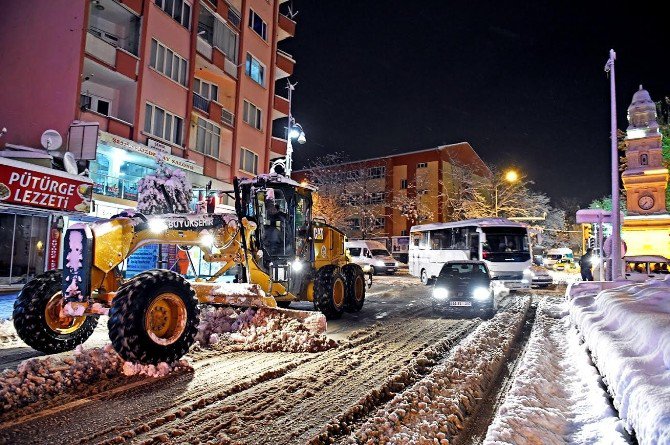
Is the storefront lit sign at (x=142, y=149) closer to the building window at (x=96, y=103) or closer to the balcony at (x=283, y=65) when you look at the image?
the building window at (x=96, y=103)

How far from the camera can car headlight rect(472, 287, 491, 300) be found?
12609 millimetres

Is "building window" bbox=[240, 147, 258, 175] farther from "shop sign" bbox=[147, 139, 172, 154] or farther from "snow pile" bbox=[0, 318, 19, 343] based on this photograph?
"snow pile" bbox=[0, 318, 19, 343]

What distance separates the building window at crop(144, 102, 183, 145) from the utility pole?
64.6 feet

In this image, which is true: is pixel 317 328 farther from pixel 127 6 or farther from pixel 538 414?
pixel 127 6

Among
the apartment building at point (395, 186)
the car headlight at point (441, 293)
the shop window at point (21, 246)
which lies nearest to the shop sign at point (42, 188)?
the shop window at point (21, 246)

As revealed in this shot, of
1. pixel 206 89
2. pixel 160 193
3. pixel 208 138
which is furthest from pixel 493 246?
pixel 206 89

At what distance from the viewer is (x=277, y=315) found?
8430mm

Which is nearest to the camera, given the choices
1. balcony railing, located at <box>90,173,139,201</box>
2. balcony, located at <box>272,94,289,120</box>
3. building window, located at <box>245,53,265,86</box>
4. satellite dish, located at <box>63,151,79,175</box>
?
satellite dish, located at <box>63,151,79,175</box>

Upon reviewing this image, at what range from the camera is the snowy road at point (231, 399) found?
420 cm

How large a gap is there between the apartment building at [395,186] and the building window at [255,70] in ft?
86.8

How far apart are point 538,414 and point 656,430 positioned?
1876 mm

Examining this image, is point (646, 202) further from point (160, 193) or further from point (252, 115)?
→ point (160, 193)

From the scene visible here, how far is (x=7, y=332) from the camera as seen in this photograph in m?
8.67

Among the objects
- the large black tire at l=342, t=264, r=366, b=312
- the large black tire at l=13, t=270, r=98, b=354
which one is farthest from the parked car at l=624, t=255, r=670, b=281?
the large black tire at l=13, t=270, r=98, b=354
